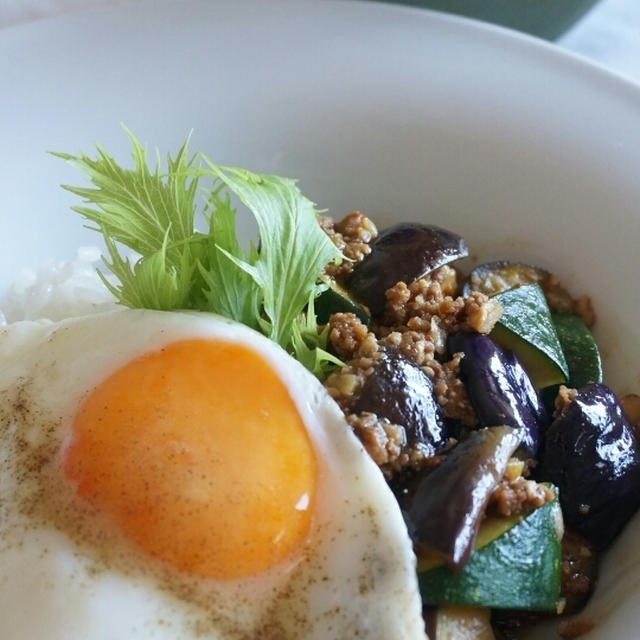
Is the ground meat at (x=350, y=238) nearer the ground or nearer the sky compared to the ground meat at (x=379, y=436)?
nearer the sky

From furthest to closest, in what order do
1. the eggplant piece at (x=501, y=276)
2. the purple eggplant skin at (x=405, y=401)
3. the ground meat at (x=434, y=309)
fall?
the eggplant piece at (x=501, y=276), the ground meat at (x=434, y=309), the purple eggplant skin at (x=405, y=401)

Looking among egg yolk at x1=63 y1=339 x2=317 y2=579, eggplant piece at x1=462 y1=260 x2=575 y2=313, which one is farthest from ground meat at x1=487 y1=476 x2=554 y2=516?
eggplant piece at x1=462 y1=260 x2=575 y2=313

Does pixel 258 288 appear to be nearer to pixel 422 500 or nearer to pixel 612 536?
pixel 422 500

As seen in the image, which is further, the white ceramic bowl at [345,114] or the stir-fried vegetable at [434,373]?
the white ceramic bowl at [345,114]

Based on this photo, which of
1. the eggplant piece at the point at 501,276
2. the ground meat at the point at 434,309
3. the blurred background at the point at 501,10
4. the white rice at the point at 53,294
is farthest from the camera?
the blurred background at the point at 501,10

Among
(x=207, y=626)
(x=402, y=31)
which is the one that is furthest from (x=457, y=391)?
(x=402, y=31)

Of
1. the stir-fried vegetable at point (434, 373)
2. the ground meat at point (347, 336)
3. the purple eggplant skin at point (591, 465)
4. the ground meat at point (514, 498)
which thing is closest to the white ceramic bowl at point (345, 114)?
the stir-fried vegetable at point (434, 373)

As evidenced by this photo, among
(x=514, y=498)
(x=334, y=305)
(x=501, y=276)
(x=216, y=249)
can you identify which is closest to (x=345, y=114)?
(x=501, y=276)

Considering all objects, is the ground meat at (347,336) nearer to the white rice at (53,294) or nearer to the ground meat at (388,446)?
the ground meat at (388,446)
